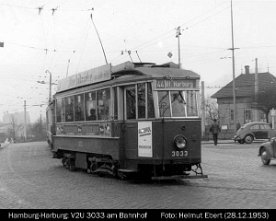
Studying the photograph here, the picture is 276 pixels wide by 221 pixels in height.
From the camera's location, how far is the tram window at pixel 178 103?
1383cm

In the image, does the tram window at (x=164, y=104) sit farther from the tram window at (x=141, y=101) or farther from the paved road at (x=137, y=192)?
the paved road at (x=137, y=192)

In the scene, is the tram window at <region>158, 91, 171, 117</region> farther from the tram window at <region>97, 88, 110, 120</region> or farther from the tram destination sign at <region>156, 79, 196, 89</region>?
the tram window at <region>97, 88, 110, 120</region>

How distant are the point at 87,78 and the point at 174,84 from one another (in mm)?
4070

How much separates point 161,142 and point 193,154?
0.96 metres

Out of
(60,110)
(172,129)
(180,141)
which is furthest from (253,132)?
(172,129)

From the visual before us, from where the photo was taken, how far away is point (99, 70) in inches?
635

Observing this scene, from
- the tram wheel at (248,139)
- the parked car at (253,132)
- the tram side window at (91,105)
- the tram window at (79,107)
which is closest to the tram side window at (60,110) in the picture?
the tram window at (79,107)

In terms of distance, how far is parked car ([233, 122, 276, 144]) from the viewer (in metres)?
40.3

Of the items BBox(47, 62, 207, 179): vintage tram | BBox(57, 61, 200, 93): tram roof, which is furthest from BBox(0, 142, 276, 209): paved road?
BBox(57, 61, 200, 93): tram roof

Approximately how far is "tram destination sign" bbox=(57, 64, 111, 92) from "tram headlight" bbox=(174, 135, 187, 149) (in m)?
2.94

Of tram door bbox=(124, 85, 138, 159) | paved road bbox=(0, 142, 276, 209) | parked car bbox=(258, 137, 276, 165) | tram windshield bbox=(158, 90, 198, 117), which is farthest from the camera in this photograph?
parked car bbox=(258, 137, 276, 165)

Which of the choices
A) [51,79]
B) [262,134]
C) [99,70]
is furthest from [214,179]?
[51,79]

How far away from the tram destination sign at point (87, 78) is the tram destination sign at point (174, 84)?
208 centimetres
